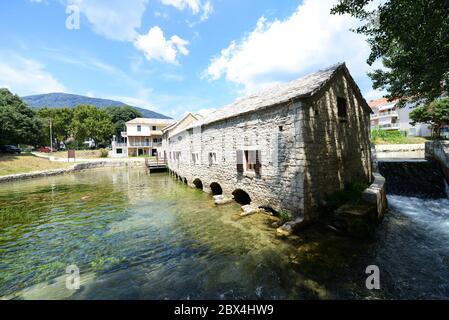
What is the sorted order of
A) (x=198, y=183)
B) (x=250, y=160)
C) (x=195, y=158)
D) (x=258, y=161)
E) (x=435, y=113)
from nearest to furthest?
(x=258, y=161)
(x=250, y=160)
(x=195, y=158)
(x=198, y=183)
(x=435, y=113)

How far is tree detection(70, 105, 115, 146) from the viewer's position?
50188mm

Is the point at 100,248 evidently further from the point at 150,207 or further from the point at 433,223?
the point at 433,223

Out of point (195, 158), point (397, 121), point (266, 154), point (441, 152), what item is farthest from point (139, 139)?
point (397, 121)

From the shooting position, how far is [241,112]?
34.1 feet

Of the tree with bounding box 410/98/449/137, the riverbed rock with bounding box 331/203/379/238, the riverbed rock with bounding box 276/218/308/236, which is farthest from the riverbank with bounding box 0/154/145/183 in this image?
the tree with bounding box 410/98/449/137

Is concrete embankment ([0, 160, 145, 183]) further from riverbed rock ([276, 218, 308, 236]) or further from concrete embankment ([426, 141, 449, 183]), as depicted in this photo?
concrete embankment ([426, 141, 449, 183])

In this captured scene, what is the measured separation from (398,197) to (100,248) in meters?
15.3

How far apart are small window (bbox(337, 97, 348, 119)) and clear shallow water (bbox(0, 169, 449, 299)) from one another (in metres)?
4.91

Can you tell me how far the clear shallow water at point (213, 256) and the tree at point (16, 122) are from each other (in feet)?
94.1

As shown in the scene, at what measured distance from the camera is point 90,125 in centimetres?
5041

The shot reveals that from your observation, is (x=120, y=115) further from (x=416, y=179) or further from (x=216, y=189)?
(x=416, y=179)

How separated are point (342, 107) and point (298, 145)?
4.13 m
